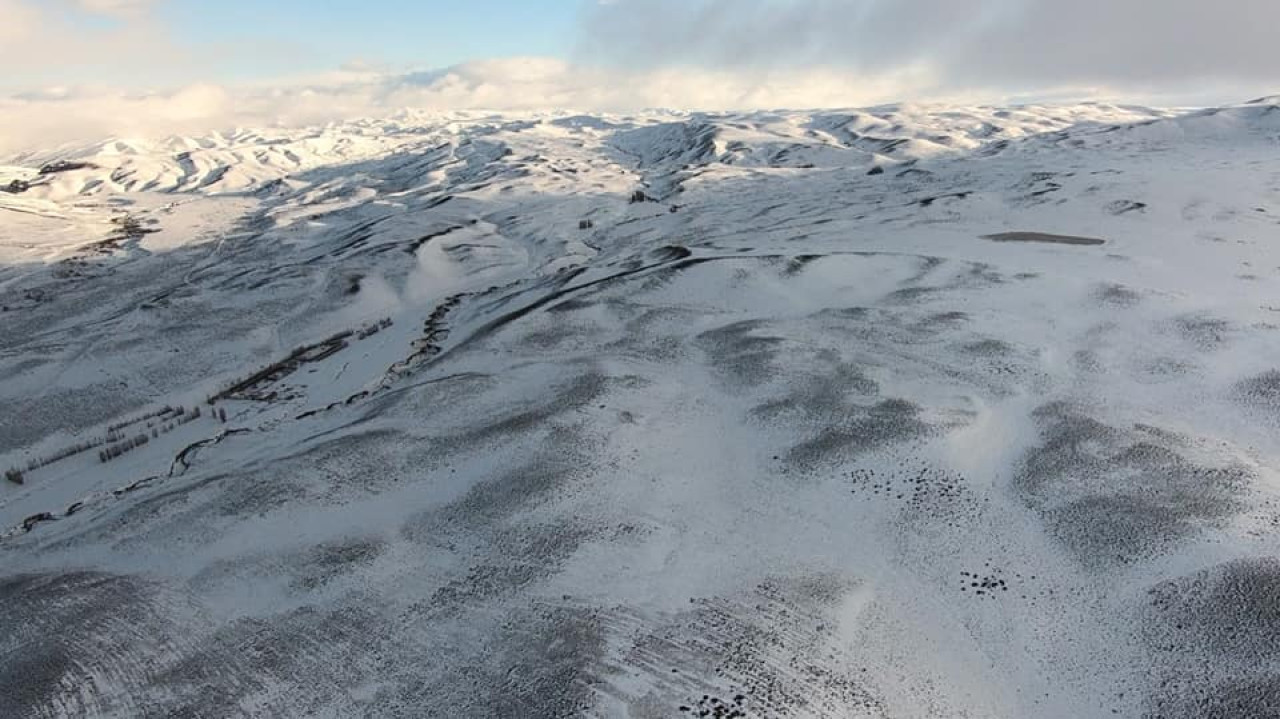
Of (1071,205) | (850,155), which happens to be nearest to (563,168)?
(850,155)

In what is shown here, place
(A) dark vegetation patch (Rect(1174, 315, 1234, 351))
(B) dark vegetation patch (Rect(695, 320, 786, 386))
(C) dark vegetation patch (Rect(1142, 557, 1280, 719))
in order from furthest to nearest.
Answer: (A) dark vegetation patch (Rect(1174, 315, 1234, 351)) → (B) dark vegetation patch (Rect(695, 320, 786, 386)) → (C) dark vegetation patch (Rect(1142, 557, 1280, 719))

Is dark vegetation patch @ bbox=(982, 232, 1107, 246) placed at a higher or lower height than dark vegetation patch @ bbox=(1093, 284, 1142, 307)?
higher

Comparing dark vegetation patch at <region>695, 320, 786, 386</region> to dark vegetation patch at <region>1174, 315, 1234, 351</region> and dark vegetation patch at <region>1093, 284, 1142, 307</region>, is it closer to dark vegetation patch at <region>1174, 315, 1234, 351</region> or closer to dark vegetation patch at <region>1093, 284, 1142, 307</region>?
dark vegetation patch at <region>1093, 284, 1142, 307</region>

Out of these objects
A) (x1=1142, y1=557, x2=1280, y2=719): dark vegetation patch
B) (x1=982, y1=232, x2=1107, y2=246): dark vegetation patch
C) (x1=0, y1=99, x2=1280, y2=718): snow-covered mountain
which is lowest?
(x1=1142, y1=557, x2=1280, y2=719): dark vegetation patch

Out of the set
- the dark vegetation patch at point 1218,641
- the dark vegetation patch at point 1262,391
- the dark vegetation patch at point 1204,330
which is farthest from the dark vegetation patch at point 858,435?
the dark vegetation patch at point 1204,330

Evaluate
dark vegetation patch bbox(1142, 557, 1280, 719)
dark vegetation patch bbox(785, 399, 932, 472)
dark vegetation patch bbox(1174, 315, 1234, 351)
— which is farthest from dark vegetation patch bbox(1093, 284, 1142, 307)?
dark vegetation patch bbox(1142, 557, 1280, 719)

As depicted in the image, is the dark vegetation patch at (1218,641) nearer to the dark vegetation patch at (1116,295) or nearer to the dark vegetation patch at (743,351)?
the dark vegetation patch at (743,351)

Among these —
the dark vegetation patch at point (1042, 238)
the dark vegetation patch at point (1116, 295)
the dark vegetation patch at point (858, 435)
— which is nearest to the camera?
the dark vegetation patch at point (858, 435)

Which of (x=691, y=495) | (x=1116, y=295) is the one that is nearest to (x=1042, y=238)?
(x=1116, y=295)

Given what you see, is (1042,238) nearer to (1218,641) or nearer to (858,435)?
(858,435)
